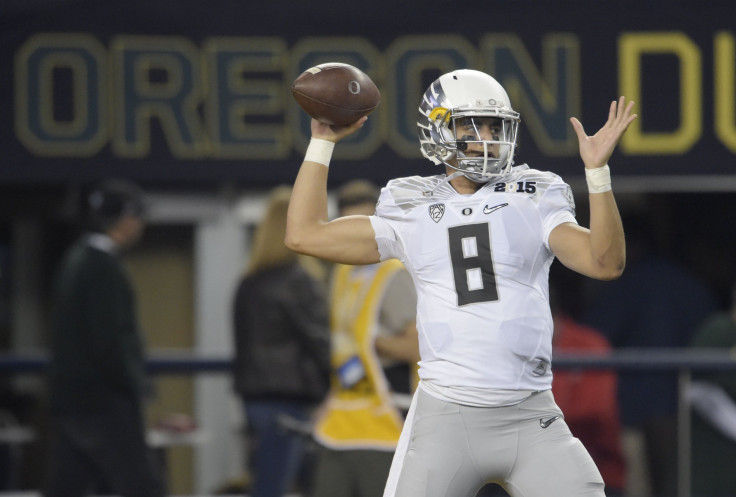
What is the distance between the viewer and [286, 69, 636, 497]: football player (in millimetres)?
3775

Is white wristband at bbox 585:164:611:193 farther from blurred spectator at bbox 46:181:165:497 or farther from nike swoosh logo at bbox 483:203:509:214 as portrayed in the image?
blurred spectator at bbox 46:181:165:497

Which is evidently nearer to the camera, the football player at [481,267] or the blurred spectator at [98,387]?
the football player at [481,267]

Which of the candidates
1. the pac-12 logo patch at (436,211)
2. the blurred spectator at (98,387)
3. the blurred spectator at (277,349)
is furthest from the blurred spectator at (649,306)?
the pac-12 logo patch at (436,211)

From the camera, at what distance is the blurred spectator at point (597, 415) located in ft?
22.5

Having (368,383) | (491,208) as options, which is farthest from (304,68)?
(491,208)

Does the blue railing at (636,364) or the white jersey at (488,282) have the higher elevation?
the white jersey at (488,282)

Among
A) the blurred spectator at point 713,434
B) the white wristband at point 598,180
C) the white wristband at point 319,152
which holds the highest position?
the white wristband at point 319,152

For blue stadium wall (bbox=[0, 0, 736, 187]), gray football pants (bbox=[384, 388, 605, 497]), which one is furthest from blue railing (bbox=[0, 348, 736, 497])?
gray football pants (bbox=[384, 388, 605, 497])

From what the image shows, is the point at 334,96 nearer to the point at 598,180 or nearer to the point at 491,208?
the point at 491,208

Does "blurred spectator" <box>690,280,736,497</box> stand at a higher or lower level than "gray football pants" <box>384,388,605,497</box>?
lower

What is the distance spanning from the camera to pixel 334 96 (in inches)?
162

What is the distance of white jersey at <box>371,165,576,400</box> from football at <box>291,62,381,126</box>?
378 millimetres

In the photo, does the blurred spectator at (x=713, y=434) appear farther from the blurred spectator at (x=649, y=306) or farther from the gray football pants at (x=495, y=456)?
the gray football pants at (x=495, y=456)

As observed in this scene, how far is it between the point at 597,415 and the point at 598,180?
132 inches
